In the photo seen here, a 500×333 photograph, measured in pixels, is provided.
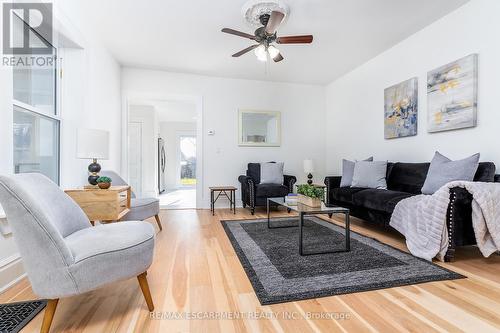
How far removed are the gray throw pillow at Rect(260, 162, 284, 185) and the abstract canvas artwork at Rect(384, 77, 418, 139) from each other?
1857mm

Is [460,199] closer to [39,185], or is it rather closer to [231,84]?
[39,185]

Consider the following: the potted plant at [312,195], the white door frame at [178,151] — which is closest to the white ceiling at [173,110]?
the white door frame at [178,151]

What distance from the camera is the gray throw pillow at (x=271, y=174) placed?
4.67 m

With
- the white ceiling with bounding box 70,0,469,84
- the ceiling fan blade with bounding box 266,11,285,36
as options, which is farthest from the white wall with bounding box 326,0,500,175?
the ceiling fan blade with bounding box 266,11,285,36

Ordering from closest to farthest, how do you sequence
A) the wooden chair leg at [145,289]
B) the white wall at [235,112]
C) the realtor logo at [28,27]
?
the wooden chair leg at [145,289]
the realtor logo at [28,27]
the white wall at [235,112]

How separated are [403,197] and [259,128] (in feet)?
10.5

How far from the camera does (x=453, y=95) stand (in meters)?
2.95

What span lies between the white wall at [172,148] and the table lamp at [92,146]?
6.68 metres

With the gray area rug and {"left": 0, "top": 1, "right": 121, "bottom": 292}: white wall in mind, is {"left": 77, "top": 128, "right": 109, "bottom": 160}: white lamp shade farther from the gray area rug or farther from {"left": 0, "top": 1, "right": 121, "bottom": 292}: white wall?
the gray area rug

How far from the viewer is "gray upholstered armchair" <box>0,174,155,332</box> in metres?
1.19

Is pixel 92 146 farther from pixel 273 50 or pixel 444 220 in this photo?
pixel 444 220

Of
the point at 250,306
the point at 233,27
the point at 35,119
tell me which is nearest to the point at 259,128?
the point at 233,27

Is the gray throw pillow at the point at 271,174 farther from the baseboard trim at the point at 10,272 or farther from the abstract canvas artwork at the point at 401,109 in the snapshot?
the baseboard trim at the point at 10,272

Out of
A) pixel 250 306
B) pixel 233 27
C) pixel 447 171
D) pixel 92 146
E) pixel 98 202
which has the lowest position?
pixel 250 306
